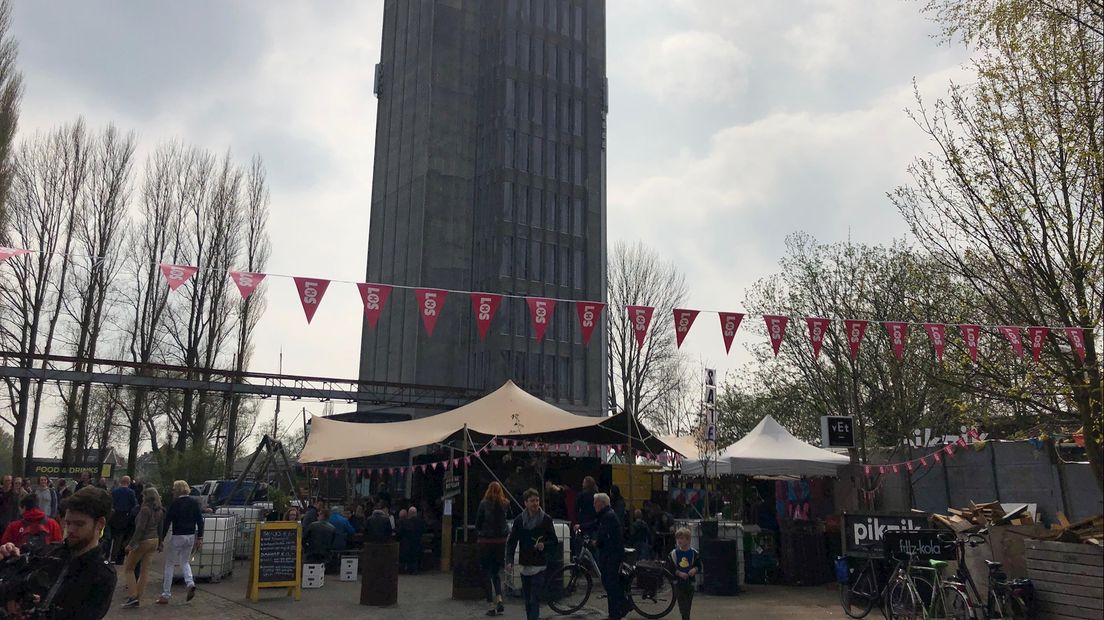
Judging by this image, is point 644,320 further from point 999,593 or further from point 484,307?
point 999,593

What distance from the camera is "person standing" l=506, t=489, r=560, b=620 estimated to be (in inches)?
356

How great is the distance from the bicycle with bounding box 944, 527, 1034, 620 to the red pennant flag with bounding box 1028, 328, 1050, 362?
5093 mm

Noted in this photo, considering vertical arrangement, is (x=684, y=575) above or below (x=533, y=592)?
above

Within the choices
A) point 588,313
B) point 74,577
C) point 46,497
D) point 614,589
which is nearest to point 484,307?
point 588,313

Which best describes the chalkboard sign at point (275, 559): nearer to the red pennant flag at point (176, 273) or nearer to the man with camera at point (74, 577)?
the red pennant flag at point (176, 273)

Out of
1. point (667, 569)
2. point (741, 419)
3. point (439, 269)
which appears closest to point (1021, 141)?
point (667, 569)

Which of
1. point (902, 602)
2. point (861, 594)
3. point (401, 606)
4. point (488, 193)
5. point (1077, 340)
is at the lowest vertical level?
point (401, 606)

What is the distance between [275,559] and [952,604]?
8898mm

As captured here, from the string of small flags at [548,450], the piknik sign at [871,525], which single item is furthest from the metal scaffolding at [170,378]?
the piknik sign at [871,525]

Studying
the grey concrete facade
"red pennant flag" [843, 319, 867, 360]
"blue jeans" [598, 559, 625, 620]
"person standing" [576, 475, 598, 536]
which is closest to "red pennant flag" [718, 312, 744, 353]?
"red pennant flag" [843, 319, 867, 360]

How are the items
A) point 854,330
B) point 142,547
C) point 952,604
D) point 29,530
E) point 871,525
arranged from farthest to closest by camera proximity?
1. point 854,330
2. point 871,525
3. point 142,547
4. point 952,604
5. point 29,530

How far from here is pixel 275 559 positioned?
37.1 ft

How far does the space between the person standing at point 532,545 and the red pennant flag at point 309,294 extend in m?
5.76

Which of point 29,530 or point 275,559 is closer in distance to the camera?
point 29,530
